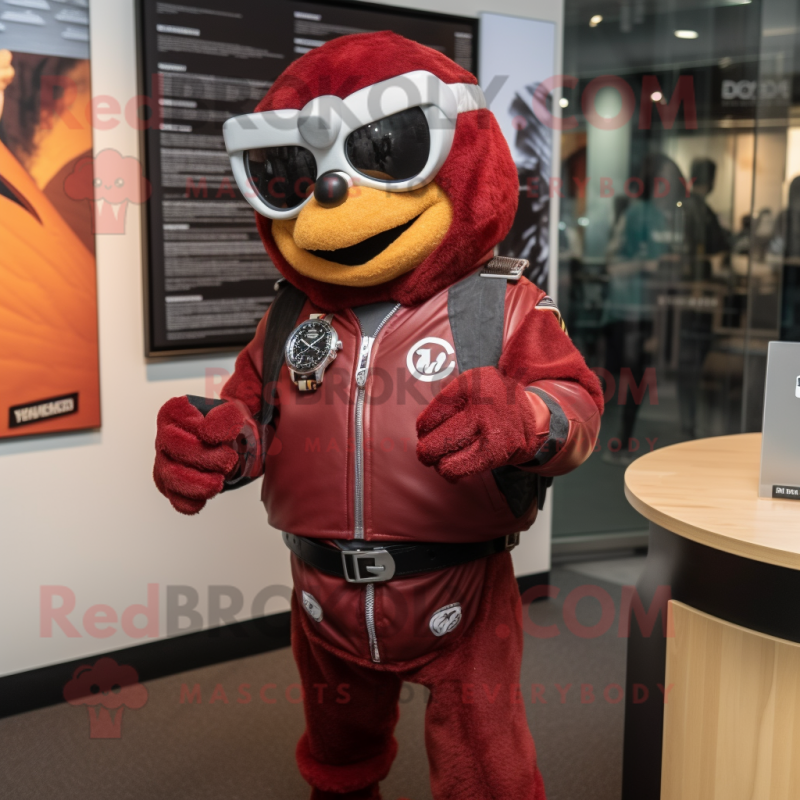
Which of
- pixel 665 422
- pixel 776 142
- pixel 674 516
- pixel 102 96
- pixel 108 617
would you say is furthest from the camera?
pixel 665 422

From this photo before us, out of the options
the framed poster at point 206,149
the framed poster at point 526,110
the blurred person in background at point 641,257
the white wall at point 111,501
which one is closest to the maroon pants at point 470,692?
the white wall at point 111,501

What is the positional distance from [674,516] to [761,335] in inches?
99.8

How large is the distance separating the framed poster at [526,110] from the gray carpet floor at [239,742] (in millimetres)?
1375

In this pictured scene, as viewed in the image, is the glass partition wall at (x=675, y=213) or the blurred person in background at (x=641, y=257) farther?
the blurred person in background at (x=641, y=257)

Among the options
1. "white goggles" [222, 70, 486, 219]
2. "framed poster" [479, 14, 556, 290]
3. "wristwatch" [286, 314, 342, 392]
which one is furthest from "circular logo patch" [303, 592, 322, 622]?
"framed poster" [479, 14, 556, 290]

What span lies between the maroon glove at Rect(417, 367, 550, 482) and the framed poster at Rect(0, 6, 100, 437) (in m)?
1.48

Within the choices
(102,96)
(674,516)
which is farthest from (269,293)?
(674,516)

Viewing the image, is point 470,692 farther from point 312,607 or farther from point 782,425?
point 782,425

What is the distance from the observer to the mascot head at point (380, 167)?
1.41 m

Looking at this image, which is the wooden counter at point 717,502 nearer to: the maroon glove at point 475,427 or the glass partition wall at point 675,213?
the maroon glove at point 475,427

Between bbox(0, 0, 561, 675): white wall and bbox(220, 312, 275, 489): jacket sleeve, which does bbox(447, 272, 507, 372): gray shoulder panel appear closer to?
bbox(220, 312, 275, 489): jacket sleeve

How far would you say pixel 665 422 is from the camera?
12.6 ft

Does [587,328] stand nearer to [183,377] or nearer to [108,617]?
[183,377]

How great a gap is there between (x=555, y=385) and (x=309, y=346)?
42 cm
